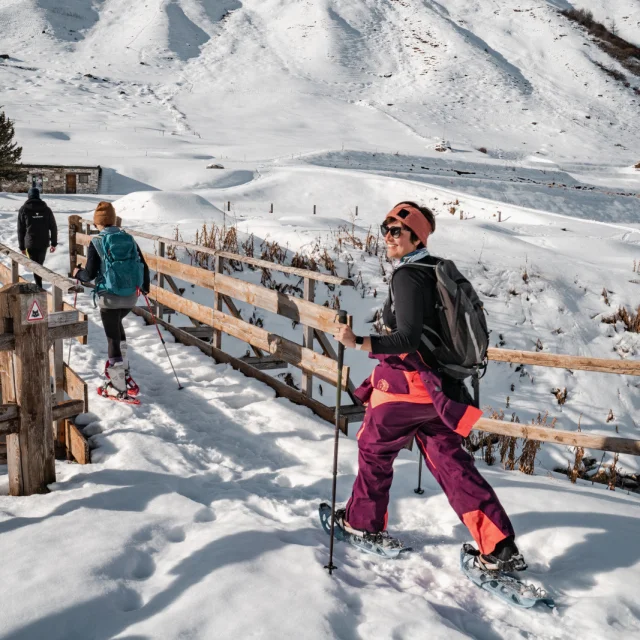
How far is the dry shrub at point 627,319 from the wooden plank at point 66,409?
371 inches

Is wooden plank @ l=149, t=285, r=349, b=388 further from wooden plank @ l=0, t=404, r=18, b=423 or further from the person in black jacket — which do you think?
the person in black jacket

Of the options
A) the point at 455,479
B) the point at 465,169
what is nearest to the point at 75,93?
the point at 465,169

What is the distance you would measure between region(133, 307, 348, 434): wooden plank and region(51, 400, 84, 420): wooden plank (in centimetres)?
217

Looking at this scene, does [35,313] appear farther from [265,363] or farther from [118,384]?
[265,363]

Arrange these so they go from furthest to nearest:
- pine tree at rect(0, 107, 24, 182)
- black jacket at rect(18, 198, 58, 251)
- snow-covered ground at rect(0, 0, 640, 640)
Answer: pine tree at rect(0, 107, 24, 182)
black jacket at rect(18, 198, 58, 251)
snow-covered ground at rect(0, 0, 640, 640)

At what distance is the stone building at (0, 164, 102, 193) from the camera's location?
33188 mm

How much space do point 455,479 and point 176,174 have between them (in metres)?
33.0

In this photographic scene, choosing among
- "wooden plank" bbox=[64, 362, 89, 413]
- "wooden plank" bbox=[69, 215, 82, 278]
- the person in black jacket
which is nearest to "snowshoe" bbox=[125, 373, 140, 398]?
"wooden plank" bbox=[64, 362, 89, 413]

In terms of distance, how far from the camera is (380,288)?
1166 centimetres

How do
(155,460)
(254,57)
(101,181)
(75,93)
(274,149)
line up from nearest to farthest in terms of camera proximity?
1. (155,460)
2. (101,181)
3. (274,149)
4. (75,93)
5. (254,57)

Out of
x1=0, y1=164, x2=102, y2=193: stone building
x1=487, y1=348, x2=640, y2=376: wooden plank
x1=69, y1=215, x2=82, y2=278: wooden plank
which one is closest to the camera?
x1=487, y1=348, x2=640, y2=376: wooden plank

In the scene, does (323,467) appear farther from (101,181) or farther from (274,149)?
(274,149)

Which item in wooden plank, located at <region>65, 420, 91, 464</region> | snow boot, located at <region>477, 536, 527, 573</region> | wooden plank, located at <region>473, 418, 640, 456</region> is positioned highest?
wooden plank, located at <region>473, 418, 640, 456</region>

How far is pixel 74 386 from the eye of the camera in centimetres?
540
